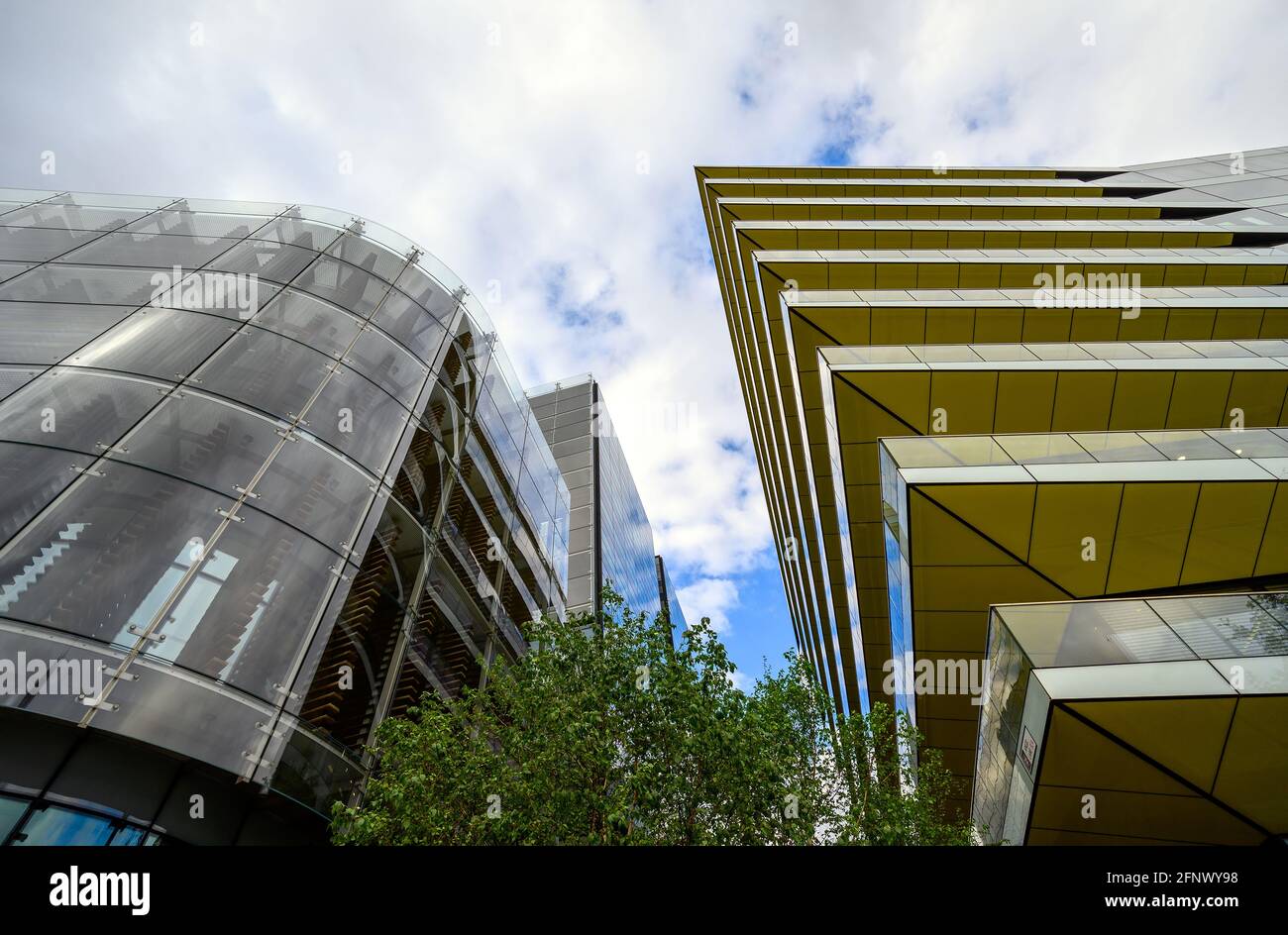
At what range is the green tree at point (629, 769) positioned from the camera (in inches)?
351

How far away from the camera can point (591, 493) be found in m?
34.3

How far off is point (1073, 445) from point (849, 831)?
25.5ft

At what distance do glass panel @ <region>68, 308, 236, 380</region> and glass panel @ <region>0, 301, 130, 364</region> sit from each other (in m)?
0.30

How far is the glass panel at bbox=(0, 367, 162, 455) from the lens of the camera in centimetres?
967

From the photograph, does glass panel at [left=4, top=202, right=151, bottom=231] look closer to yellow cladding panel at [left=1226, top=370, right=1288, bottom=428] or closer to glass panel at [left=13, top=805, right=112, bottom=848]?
glass panel at [left=13, top=805, right=112, bottom=848]

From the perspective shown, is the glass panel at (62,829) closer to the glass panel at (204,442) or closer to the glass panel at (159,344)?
the glass panel at (204,442)

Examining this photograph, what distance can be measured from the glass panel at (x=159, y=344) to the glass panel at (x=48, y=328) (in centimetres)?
30

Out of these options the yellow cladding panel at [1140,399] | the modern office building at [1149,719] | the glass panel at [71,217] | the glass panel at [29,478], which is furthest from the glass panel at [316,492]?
the yellow cladding panel at [1140,399]

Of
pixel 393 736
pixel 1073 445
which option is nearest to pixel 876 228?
pixel 1073 445

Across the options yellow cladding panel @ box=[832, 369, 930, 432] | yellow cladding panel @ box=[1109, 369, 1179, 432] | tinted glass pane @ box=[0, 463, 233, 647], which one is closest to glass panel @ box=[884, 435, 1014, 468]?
yellow cladding panel @ box=[832, 369, 930, 432]

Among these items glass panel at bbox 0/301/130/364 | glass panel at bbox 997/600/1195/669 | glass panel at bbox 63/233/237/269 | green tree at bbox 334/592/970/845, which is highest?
glass panel at bbox 63/233/237/269

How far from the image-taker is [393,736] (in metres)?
9.88
